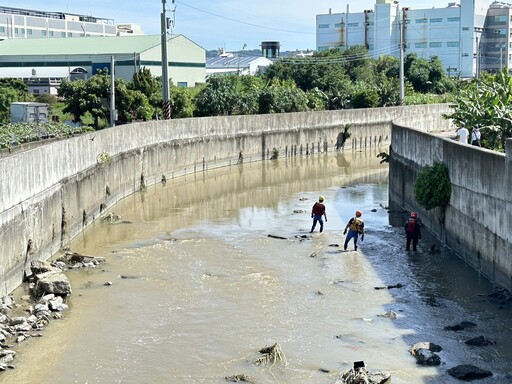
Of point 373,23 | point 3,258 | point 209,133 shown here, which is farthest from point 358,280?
point 373,23

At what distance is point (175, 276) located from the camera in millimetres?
22016

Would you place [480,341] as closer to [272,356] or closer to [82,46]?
[272,356]

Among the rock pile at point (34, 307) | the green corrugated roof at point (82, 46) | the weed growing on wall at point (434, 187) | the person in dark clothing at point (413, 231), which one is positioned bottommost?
the rock pile at point (34, 307)

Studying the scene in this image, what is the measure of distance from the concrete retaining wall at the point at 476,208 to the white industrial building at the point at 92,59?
55.6 m

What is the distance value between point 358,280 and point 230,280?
10.7 feet

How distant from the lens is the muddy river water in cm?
1538

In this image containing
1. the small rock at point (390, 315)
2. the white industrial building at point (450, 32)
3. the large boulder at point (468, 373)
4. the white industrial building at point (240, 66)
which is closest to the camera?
the large boulder at point (468, 373)

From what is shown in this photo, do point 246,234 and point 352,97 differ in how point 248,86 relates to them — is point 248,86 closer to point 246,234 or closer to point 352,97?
point 352,97

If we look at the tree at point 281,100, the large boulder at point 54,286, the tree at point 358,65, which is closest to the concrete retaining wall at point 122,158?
the large boulder at point 54,286

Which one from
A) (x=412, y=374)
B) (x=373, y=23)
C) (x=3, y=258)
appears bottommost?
(x=412, y=374)

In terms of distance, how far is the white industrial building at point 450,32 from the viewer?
131625 mm

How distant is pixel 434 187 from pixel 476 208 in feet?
12.5

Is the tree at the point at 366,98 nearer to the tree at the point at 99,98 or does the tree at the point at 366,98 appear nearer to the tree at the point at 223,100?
the tree at the point at 223,100

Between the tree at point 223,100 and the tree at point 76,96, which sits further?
the tree at point 223,100
